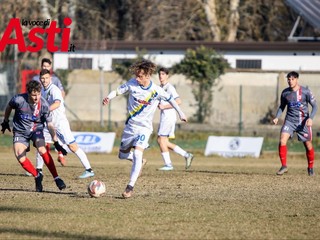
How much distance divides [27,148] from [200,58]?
25.3 metres

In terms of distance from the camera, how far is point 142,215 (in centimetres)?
1245

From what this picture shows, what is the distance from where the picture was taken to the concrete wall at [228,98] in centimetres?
3594

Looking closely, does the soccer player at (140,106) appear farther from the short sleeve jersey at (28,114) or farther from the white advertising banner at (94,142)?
the white advertising banner at (94,142)

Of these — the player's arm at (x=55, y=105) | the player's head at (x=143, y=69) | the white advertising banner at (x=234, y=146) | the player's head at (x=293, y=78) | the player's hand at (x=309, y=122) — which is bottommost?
the white advertising banner at (x=234, y=146)

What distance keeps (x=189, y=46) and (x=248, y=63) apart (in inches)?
118

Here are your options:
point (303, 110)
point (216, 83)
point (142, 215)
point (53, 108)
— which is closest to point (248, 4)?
point (216, 83)

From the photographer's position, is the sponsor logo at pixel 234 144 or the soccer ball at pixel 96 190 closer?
the soccer ball at pixel 96 190

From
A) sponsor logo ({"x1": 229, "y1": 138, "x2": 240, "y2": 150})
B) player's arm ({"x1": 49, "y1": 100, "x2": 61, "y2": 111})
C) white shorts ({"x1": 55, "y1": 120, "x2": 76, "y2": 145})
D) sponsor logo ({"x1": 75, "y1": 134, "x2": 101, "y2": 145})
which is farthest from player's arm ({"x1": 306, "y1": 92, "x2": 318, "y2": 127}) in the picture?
sponsor logo ({"x1": 75, "y1": 134, "x2": 101, "y2": 145})

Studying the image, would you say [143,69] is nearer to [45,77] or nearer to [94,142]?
[45,77]

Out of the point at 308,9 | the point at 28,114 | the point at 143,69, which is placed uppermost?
the point at 308,9

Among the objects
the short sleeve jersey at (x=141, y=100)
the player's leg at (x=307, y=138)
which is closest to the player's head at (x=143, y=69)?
the short sleeve jersey at (x=141, y=100)

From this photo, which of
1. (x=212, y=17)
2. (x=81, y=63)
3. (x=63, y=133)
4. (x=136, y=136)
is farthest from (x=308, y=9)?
(x=136, y=136)

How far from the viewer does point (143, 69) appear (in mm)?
14312

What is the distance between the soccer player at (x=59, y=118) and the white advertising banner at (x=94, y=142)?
11671 mm
